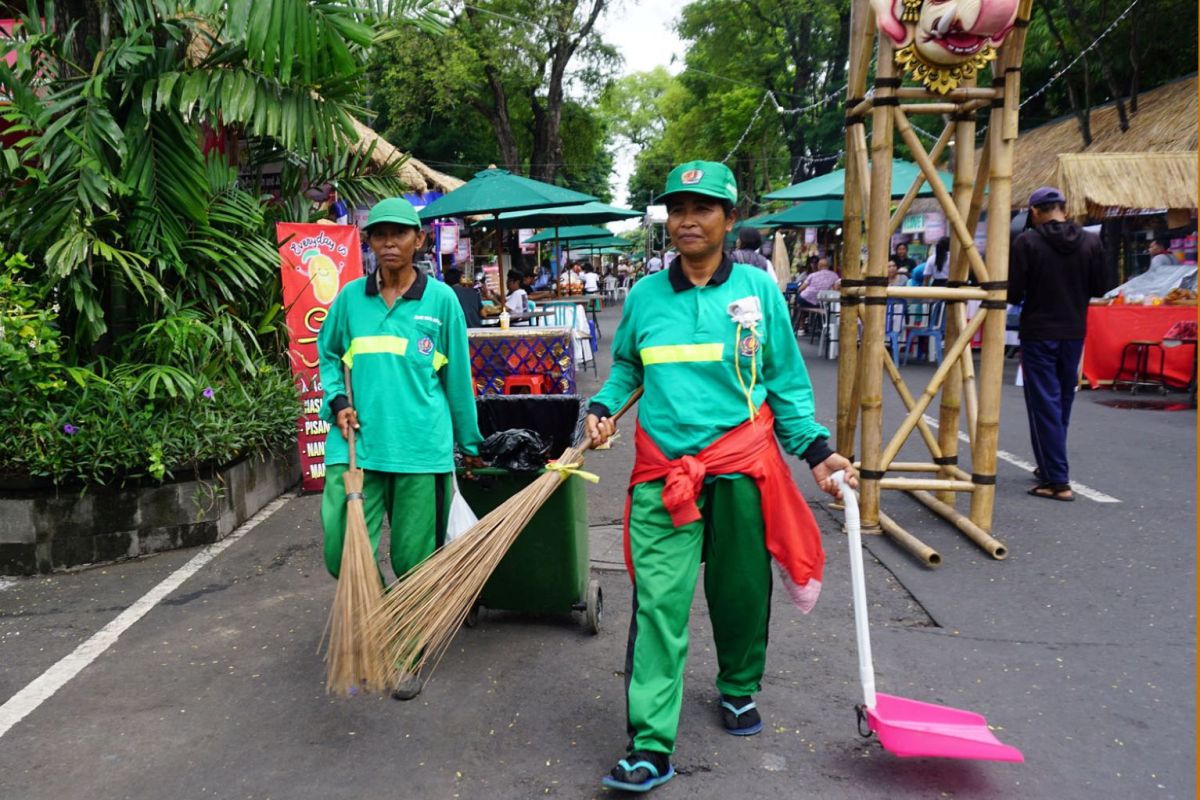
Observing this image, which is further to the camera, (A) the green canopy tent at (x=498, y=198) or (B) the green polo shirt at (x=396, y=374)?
(A) the green canopy tent at (x=498, y=198)

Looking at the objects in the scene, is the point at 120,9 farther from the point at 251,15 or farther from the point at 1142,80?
the point at 1142,80

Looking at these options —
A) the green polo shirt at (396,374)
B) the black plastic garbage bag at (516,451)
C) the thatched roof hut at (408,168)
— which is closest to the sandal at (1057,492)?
the black plastic garbage bag at (516,451)

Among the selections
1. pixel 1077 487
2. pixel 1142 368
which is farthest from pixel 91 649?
pixel 1142 368

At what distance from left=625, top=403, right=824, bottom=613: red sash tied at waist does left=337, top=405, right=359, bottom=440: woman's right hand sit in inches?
45.5

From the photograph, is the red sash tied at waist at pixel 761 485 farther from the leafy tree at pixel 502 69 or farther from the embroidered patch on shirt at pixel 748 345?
the leafy tree at pixel 502 69

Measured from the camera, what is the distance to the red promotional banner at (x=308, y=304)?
6.66 metres

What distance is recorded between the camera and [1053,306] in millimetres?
6023

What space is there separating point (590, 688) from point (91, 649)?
226cm

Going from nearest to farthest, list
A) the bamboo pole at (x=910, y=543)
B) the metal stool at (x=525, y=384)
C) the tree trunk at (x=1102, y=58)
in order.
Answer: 1. the bamboo pole at (x=910, y=543)
2. the metal stool at (x=525, y=384)
3. the tree trunk at (x=1102, y=58)

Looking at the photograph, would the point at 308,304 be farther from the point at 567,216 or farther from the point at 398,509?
the point at 567,216

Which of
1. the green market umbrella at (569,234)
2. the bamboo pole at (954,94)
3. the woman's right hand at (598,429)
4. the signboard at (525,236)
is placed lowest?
the woman's right hand at (598,429)

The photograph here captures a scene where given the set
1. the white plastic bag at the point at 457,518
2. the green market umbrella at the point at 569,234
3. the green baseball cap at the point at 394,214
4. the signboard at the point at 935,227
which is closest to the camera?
the green baseball cap at the point at 394,214

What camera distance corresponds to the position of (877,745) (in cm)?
313

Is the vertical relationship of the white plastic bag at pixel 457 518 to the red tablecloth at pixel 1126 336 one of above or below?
below
